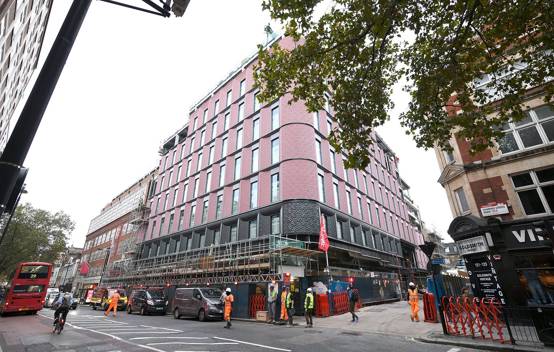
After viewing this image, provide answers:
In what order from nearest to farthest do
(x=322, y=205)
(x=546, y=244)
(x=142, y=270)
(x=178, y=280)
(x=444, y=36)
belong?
(x=444, y=36) < (x=546, y=244) < (x=322, y=205) < (x=178, y=280) < (x=142, y=270)

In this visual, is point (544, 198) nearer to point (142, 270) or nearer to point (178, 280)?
point (178, 280)

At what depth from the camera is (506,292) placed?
1143 cm

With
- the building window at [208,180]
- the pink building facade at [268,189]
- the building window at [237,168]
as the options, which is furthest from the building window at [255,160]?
the building window at [208,180]

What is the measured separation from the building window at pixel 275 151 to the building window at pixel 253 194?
2899 mm

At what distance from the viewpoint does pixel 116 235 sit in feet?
171

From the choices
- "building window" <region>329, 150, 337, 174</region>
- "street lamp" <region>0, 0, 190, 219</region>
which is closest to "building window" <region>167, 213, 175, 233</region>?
"building window" <region>329, 150, 337, 174</region>

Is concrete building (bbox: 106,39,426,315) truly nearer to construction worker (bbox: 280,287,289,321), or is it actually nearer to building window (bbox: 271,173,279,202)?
building window (bbox: 271,173,279,202)

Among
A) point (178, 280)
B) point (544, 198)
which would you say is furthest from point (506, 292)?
point (178, 280)

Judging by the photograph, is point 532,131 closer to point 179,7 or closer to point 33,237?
point 179,7

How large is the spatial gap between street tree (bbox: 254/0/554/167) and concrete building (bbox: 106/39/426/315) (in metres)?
8.57

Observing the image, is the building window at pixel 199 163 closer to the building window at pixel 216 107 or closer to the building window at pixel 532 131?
the building window at pixel 216 107

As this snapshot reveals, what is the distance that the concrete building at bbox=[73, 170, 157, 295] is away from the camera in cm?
4350

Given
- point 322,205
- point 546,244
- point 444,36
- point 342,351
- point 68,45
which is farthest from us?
point 322,205

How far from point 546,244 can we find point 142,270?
34.3 m
